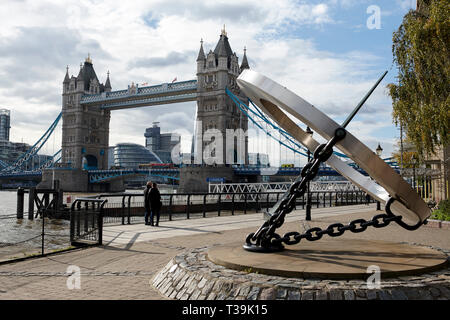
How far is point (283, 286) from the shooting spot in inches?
168

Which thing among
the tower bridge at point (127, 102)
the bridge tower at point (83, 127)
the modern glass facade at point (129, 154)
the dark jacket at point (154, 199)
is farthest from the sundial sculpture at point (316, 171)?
the modern glass facade at point (129, 154)

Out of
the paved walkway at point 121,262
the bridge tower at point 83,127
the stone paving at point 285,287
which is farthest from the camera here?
the bridge tower at point 83,127

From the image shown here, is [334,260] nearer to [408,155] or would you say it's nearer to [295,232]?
[295,232]

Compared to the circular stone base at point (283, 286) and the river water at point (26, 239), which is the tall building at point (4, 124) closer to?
the river water at point (26, 239)

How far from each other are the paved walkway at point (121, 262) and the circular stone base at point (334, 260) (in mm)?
1144

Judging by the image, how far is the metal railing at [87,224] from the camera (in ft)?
27.3

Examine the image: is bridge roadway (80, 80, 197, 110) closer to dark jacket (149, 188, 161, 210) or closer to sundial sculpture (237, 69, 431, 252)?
dark jacket (149, 188, 161, 210)

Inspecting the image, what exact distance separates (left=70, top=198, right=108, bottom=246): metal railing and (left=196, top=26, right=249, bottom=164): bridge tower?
48.0m

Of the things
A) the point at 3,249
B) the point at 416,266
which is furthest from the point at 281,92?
the point at 3,249

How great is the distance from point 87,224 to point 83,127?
238 feet

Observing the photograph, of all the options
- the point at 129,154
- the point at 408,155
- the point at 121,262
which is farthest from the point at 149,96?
the point at 129,154
